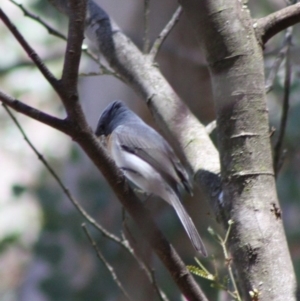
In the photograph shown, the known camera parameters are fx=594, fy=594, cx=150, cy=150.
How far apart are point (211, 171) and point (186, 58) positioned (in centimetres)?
218

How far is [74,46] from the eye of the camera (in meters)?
1.12

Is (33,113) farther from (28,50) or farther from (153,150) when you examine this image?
(153,150)

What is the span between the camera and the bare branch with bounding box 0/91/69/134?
1093mm

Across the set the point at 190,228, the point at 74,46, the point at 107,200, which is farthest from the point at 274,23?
the point at 107,200

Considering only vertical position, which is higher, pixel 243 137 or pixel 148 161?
pixel 148 161

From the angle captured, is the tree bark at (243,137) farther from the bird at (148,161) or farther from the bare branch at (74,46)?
the bird at (148,161)

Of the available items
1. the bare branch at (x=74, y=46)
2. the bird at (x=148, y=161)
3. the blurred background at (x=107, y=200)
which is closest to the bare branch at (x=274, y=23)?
the bare branch at (x=74, y=46)

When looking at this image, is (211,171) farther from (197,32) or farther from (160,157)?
(160,157)

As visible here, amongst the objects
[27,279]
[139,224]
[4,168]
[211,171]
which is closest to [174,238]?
[27,279]

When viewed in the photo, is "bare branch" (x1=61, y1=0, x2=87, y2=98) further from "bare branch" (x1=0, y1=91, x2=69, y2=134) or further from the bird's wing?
the bird's wing

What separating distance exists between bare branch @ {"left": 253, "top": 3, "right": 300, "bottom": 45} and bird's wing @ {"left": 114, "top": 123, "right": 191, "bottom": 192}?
40.3 inches

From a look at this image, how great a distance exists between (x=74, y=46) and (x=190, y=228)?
97 centimetres

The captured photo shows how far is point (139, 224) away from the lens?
1237 millimetres

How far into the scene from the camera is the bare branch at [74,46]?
3.63 feet
